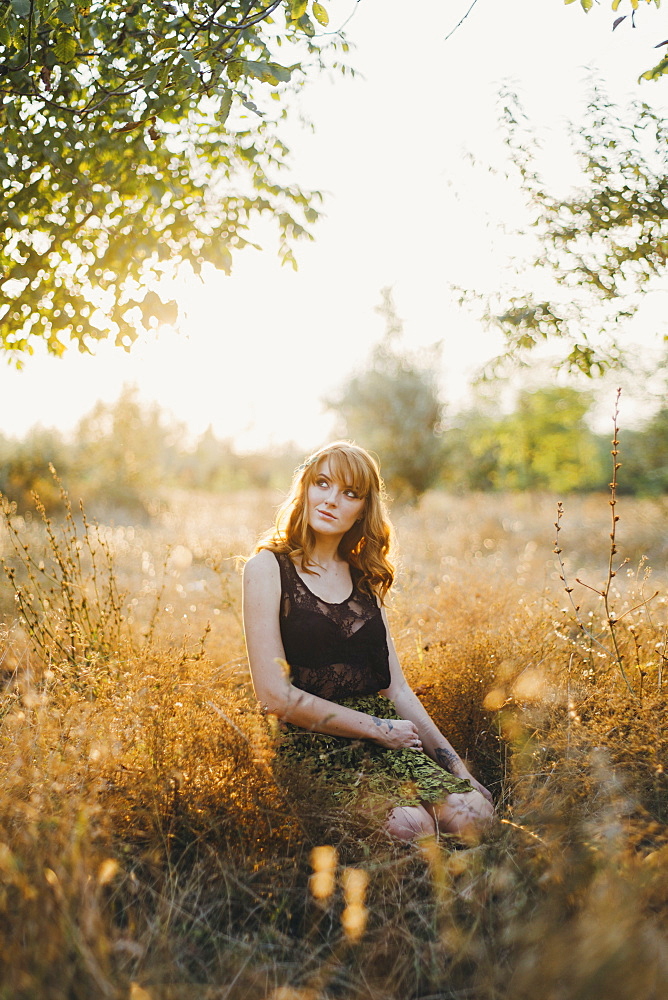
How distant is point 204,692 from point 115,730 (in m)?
0.43

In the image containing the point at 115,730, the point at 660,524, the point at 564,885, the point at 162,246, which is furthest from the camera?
the point at 660,524

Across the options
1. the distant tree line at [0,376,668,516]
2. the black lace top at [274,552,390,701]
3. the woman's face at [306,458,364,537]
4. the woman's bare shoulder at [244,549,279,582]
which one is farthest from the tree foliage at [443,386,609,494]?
the woman's bare shoulder at [244,549,279,582]

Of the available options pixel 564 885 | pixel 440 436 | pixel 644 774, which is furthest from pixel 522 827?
pixel 440 436

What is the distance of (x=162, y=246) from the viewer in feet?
11.2

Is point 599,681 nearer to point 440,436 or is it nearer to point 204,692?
point 204,692

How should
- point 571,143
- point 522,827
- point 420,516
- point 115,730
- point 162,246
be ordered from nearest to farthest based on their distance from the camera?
point 522,827, point 115,730, point 162,246, point 571,143, point 420,516

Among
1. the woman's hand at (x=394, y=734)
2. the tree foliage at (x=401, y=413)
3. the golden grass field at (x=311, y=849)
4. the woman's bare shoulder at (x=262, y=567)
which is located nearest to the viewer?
the golden grass field at (x=311, y=849)

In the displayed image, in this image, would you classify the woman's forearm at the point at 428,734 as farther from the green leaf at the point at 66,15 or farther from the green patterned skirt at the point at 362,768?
the green leaf at the point at 66,15

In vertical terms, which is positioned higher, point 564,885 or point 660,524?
point 564,885

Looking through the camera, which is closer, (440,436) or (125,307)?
(125,307)

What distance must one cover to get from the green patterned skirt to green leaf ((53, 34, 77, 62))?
302cm

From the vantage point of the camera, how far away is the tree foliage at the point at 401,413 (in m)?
17.3

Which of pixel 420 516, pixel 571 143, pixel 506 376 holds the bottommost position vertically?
pixel 420 516

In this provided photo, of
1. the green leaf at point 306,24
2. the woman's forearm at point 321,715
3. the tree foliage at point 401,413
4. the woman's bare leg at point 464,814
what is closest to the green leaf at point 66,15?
the green leaf at point 306,24
